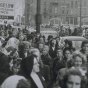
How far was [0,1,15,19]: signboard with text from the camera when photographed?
15225 mm

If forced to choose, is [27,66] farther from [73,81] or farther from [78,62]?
[73,81]

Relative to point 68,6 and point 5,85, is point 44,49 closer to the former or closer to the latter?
point 5,85

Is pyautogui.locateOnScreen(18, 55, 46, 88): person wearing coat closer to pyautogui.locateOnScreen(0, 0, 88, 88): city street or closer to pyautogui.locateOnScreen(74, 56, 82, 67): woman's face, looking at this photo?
pyautogui.locateOnScreen(0, 0, 88, 88): city street

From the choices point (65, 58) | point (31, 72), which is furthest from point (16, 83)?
point (65, 58)

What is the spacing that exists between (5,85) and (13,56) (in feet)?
14.3

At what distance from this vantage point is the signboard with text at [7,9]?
15225 mm

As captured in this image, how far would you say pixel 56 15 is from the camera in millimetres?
97812

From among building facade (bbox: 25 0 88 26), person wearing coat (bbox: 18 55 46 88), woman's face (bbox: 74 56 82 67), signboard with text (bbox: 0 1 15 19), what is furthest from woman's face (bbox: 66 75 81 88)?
building facade (bbox: 25 0 88 26)

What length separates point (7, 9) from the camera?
15477mm

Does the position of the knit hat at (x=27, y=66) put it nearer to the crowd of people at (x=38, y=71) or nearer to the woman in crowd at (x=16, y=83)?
the crowd of people at (x=38, y=71)

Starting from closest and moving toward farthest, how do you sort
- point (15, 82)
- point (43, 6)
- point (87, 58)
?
point (15, 82) < point (87, 58) < point (43, 6)

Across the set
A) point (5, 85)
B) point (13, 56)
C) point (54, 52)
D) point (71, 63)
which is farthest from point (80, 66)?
point (54, 52)

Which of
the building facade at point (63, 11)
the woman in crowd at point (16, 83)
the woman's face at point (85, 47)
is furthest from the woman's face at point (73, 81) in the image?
the building facade at point (63, 11)

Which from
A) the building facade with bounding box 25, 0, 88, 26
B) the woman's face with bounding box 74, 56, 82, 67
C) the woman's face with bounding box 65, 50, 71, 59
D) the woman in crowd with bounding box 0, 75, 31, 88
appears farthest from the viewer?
the building facade with bounding box 25, 0, 88, 26
